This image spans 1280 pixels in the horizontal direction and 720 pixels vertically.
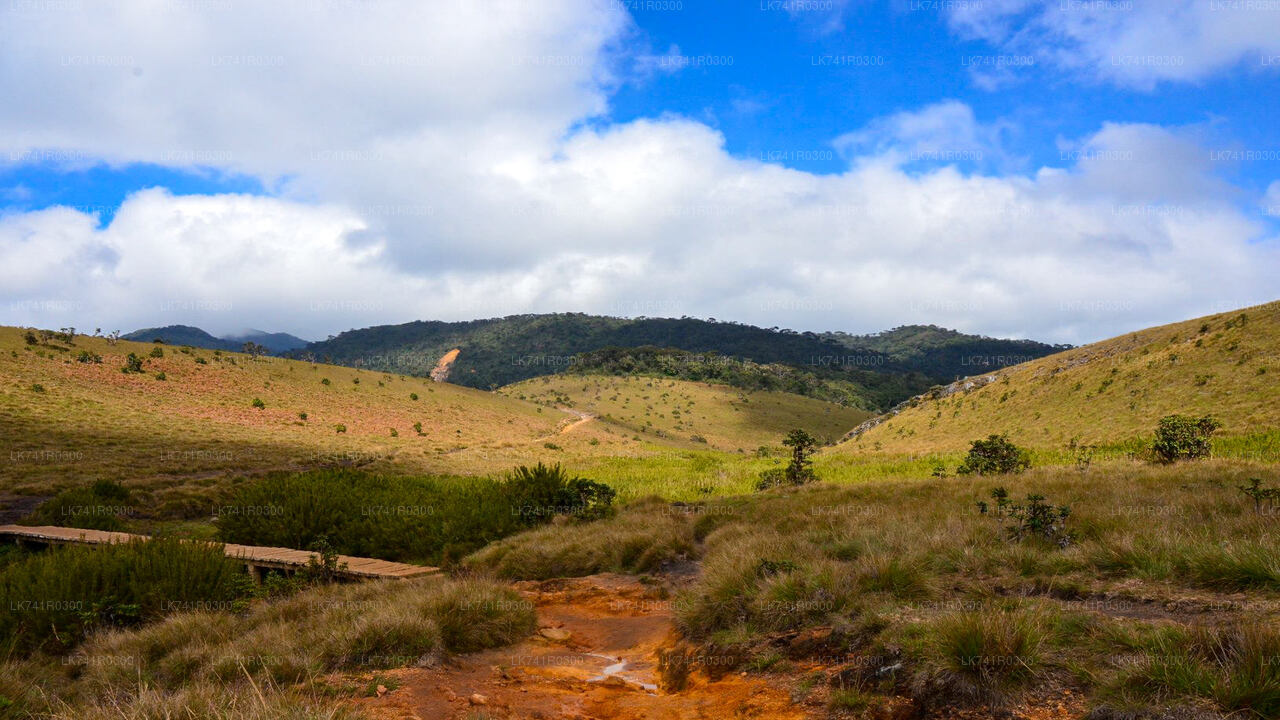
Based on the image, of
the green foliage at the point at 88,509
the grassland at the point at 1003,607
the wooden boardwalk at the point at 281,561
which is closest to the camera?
the grassland at the point at 1003,607

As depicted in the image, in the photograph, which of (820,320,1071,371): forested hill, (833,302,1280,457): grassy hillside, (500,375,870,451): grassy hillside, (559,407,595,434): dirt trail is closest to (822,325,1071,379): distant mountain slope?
(820,320,1071,371): forested hill

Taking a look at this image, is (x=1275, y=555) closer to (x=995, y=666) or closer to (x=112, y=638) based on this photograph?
(x=995, y=666)

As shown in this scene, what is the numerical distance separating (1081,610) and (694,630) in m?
3.37

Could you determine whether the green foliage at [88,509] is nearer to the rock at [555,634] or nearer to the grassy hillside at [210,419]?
the grassy hillside at [210,419]

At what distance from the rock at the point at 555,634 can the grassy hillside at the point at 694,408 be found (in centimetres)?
5691

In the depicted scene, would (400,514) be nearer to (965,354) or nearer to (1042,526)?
(1042,526)

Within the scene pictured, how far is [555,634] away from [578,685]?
67.2 inches

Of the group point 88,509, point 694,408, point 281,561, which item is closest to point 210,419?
point 88,509

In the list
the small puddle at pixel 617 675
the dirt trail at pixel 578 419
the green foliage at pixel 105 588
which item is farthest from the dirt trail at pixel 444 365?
the small puddle at pixel 617 675

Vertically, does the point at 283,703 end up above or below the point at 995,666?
below

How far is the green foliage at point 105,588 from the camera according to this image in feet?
25.9

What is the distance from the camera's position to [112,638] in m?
7.00

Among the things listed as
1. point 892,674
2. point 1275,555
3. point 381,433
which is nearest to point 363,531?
point 892,674

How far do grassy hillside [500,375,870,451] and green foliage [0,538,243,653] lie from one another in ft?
181
